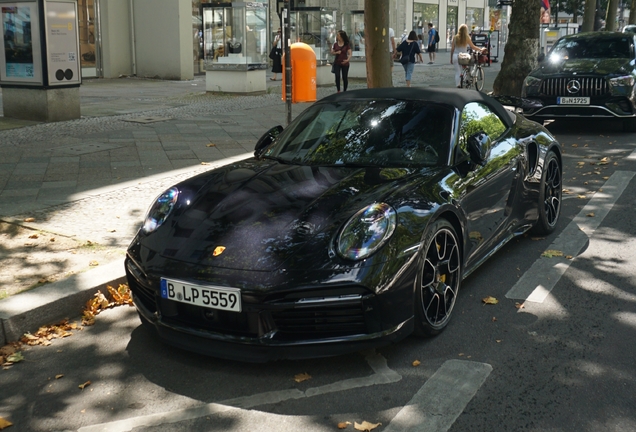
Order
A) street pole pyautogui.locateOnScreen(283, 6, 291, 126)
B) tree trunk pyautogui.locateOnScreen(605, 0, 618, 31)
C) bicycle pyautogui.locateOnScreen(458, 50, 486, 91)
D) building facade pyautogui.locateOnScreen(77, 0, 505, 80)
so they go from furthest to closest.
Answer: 1. tree trunk pyautogui.locateOnScreen(605, 0, 618, 31)
2. building facade pyautogui.locateOnScreen(77, 0, 505, 80)
3. bicycle pyautogui.locateOnScreen(458, 50, 486, 91)
4. street pole pyautogui.locateOnScreen(283, 6, 291, 126)

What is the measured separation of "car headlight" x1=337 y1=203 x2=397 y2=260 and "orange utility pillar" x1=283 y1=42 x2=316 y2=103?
24.5 ft

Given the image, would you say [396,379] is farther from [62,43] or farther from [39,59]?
[62,43]

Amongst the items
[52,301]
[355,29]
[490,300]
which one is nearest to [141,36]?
[355,29]

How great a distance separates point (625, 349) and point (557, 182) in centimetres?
275

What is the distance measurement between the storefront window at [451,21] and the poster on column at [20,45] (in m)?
38.2

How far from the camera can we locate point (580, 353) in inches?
169

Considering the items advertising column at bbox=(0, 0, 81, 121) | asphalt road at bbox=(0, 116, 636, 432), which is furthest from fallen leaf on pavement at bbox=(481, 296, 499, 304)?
advertising column at bbox=(0, 0, 81, 121)

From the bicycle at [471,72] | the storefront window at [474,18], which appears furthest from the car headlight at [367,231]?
the storefront window at [474,18]

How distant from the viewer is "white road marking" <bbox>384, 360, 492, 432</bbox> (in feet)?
11.5

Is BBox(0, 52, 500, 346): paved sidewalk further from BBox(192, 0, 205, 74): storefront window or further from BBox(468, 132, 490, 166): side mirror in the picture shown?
BBox(192, 0, 205, 74): storefront window

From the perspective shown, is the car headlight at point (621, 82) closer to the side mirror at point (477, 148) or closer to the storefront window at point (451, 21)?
the side mirror at point (477, 148)

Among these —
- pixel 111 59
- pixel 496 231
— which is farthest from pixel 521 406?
pixel 111 59

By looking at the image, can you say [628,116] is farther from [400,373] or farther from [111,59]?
[111,59]

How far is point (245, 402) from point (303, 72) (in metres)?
8.49
